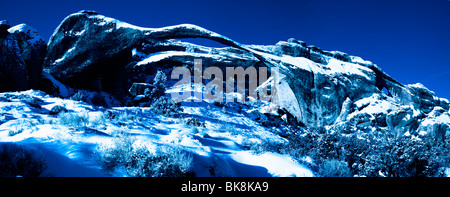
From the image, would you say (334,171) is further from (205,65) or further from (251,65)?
(251,65)

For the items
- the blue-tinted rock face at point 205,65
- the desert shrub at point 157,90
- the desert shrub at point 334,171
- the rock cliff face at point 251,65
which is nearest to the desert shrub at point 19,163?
the desert shrub at point 334,171

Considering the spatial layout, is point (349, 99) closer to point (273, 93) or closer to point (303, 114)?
point (303, 114)

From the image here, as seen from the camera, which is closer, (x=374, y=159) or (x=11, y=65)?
(x=374, y=159)

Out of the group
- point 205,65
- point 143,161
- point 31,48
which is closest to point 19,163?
point 143,161

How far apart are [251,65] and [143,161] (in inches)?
1013

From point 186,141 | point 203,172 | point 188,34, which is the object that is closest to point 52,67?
point 188,34

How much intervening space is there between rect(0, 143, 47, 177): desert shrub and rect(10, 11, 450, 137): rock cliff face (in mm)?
16252

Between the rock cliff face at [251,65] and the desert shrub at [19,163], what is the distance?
640 inches

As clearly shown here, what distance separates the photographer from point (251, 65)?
1107 inches

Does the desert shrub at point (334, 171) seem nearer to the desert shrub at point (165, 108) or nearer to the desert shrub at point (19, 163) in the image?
the desert shrub at point (19, 163)
